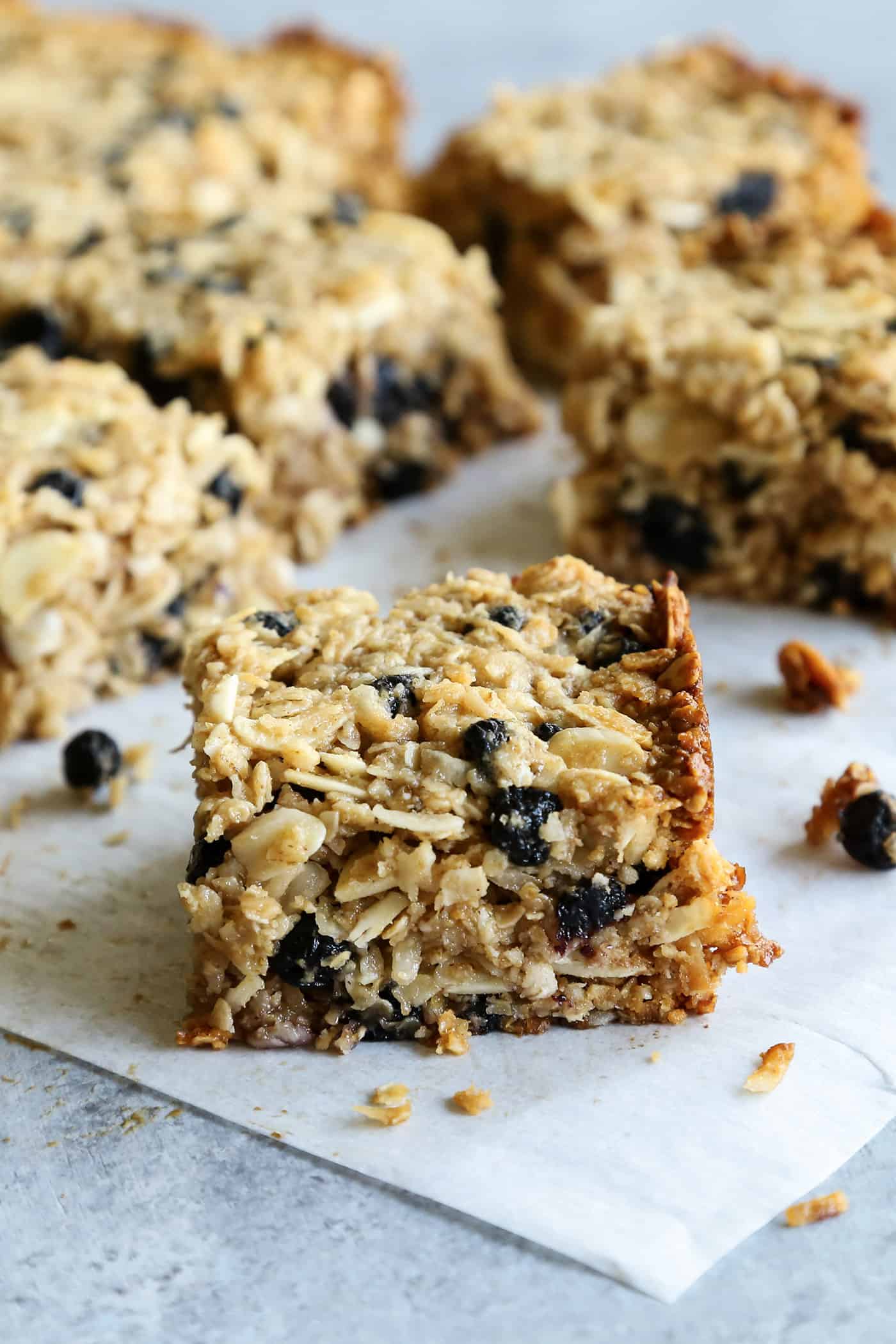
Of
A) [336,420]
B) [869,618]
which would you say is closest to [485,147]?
[336,420]

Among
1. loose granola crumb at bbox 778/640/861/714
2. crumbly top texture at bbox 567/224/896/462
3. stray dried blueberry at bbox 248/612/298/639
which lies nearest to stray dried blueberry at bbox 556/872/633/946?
stray dried blueberry at bbox 248/612/298/639

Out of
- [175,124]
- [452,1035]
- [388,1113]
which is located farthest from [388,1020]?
[175,124]

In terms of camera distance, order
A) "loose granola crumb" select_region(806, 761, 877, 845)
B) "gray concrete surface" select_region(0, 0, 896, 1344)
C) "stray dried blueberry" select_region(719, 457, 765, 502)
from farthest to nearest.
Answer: "stray dried blueberry" select_region(719, 457, 765, 502)
"loose granola crumb" select_region(806, 761, 877, 845)
"gray concrete surface" select_region(0, 0, 896, 1344)

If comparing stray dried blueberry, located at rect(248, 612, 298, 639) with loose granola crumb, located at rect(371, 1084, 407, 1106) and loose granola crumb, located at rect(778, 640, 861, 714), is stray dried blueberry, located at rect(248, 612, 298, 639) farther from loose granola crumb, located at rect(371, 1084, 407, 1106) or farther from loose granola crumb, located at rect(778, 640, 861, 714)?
loose granola crumb, located at rect(778, 640, 861, 714)

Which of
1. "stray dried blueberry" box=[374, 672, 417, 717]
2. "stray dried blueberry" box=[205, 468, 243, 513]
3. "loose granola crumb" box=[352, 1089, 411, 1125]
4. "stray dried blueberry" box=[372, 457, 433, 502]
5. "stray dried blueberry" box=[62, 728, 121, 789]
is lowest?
"stray dried blueberry" box=[62, 728, 121, 789]

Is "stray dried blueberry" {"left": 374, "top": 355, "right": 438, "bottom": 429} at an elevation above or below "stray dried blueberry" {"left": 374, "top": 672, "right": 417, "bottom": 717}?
below

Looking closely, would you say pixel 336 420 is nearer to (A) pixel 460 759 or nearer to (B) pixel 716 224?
(B) pixel 716 224

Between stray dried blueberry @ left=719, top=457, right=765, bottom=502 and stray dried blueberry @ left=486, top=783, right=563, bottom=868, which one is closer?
stray dried blueberry @ left=486, top=783, right=563, bottom=868
